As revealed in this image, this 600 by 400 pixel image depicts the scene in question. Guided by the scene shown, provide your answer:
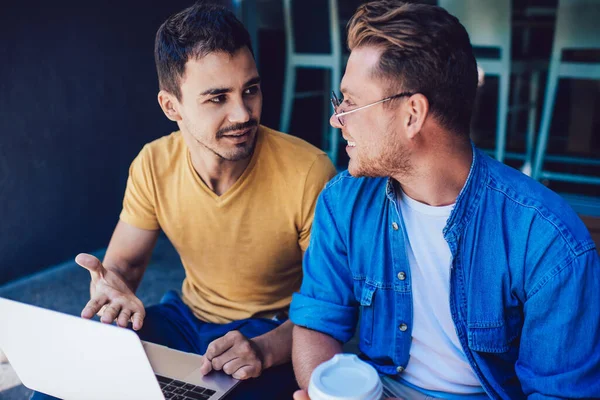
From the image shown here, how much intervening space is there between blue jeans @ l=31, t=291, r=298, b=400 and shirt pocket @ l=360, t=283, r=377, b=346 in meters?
0.23

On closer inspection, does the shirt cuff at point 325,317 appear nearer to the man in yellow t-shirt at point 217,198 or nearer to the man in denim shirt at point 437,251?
the man in denim shirt at point 437,251

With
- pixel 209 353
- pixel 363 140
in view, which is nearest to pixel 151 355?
pixel 209 353

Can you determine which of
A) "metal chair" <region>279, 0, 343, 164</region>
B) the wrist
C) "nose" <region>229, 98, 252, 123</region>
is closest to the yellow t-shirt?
"nose" <region>229, 98, 252, 123</region>

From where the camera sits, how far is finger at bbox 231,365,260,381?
4.28 ft

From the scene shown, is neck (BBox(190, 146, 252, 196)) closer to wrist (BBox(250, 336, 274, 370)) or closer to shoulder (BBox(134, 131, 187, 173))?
shoulder (BBox(134, 131, 187, 173))

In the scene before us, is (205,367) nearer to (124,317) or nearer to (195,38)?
(124,317)

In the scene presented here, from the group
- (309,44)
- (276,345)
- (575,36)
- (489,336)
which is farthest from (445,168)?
(309,44)

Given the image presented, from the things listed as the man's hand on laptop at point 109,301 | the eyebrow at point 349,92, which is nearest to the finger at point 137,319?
the man's hand on laptop at point 109,301

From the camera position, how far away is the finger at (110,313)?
4.50 ft

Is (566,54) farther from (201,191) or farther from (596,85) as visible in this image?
(201,191)

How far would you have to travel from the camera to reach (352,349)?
6.29ft

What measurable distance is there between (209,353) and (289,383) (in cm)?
27

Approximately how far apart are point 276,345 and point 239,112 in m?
0.61

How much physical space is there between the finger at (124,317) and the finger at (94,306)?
56 millimetres
